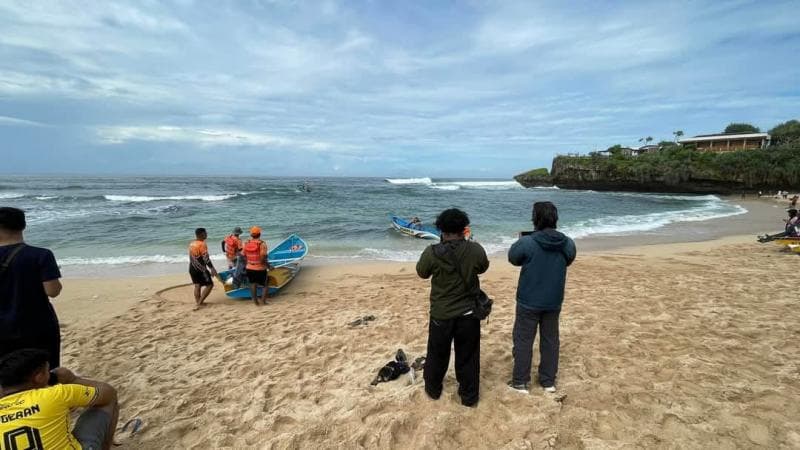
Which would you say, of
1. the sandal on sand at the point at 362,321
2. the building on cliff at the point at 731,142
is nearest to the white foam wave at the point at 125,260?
the sandal on sand at the point at 362,321

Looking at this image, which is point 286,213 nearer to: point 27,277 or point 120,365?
point 120,365

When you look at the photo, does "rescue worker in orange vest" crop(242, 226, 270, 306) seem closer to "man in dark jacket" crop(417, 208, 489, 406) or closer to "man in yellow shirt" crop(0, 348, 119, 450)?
"man in yellow shirt" crop(0, 348, 119, 450)

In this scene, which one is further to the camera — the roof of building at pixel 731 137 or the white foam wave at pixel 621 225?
the roof of building at pixel 731 137

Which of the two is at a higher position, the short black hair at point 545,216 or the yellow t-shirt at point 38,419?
the short black hair at point 545,216

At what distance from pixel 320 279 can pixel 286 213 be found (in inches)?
670

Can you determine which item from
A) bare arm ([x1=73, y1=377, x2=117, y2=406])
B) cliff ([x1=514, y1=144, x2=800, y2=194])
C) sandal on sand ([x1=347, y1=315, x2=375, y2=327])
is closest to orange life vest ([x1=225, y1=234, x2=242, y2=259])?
sandal on sand ([x1=347, y1=315, x2=375, y2=327])

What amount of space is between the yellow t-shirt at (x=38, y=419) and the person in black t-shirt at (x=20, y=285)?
94 cm

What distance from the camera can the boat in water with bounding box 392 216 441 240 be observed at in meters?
16.0

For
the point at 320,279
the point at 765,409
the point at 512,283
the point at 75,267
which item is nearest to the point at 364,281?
the point at 320,279

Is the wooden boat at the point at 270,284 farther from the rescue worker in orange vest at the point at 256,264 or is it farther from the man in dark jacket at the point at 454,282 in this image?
the man in dark jacket at the point at 454,282

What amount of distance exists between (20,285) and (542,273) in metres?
4.19

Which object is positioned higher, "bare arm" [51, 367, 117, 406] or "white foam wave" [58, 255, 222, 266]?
"bare arm" [51, 367, 117, 406]

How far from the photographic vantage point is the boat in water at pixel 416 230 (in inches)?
630

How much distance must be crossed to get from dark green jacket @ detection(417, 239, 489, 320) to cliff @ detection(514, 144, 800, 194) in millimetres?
51800
